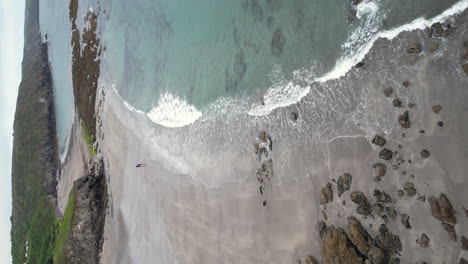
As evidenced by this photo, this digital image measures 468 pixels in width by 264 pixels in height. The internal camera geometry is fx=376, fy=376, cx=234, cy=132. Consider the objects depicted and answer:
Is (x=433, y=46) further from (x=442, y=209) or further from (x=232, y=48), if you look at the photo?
(x=232, y=48)

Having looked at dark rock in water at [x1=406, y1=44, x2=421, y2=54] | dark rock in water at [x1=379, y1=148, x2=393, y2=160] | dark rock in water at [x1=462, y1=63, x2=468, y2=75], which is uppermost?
dark rock in water at [x1=406, y1=44, x2=421, y2=54]

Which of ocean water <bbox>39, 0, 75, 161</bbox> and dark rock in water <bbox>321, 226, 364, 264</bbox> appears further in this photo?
ocean water <bbox>39, 0, 75, 161</bbox>

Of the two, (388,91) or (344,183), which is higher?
(388,91)

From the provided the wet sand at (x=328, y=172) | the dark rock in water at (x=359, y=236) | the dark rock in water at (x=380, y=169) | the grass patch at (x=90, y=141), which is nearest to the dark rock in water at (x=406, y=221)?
the wet sand at (x=328, y=172)

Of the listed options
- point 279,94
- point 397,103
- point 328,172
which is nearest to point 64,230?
point 279,94

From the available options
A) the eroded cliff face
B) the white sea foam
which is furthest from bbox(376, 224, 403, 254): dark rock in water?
the eroded cliff face

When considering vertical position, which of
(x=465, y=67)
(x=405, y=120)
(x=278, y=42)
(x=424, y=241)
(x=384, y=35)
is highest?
(x=278, y=42)

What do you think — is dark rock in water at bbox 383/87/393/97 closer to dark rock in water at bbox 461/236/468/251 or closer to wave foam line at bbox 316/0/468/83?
wave foam line at bbox 316/0/468/83
